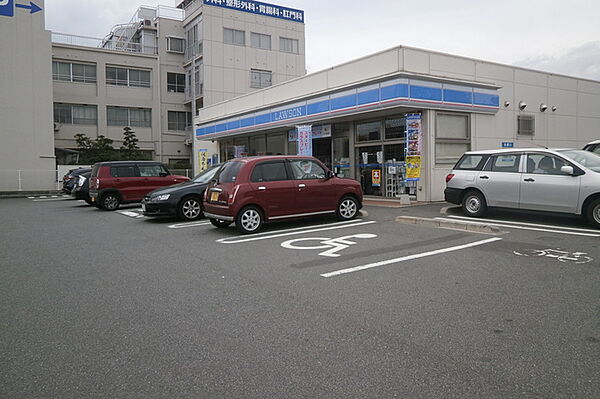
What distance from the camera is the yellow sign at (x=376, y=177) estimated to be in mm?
16750

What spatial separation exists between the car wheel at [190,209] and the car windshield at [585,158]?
923 cm

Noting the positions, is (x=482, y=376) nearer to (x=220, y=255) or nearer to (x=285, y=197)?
(x=220, y=255)

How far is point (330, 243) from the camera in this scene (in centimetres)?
847

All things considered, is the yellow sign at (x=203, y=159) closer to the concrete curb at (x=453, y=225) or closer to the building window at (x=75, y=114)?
the building window at (x=75, y=114)

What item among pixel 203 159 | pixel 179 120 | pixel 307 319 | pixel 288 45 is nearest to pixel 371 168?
pixel 307 319

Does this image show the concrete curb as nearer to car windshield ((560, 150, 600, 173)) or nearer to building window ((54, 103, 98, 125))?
car windshield ((560, 150, 600, 173))

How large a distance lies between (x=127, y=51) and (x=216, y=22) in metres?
9.33

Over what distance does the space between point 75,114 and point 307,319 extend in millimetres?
42155

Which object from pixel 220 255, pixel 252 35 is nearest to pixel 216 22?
pixel 252 35

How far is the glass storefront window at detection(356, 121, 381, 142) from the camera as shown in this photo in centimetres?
1666

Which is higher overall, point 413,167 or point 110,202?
point 413,167

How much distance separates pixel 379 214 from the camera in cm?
1263

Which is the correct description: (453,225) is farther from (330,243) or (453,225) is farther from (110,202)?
(110,202)

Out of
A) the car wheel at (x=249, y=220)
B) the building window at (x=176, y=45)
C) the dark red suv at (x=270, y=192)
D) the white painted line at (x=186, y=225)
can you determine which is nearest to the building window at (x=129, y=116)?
the building window at (x=176, y=45)
